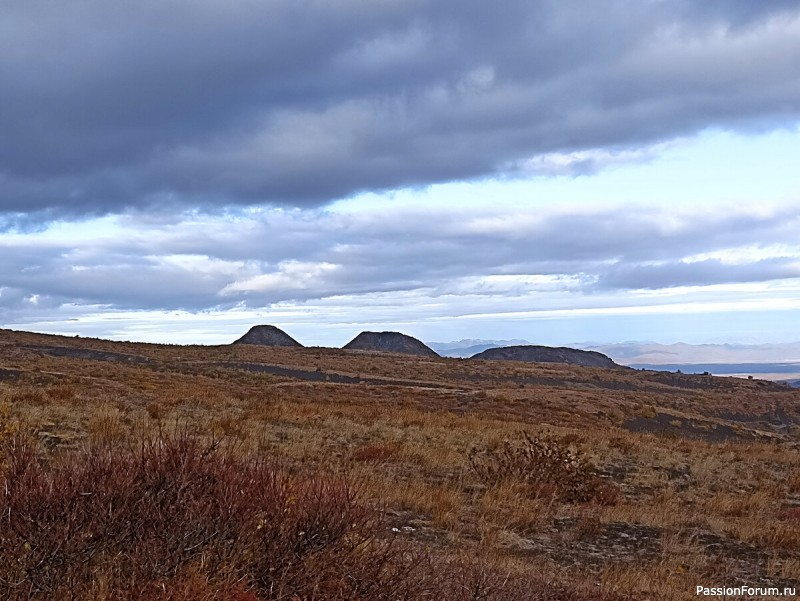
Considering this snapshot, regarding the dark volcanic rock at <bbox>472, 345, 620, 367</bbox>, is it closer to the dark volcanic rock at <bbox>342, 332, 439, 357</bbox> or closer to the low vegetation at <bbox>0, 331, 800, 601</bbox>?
the dark volcanic rock at <bbox>342, 332, 439, 357</bbox>

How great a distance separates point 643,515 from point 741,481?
673 cm

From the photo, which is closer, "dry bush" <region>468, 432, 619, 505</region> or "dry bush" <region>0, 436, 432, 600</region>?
"dry bush" <region>0, 436, 432, 600</region>

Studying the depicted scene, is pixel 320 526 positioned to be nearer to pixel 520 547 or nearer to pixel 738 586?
pixel 520 547

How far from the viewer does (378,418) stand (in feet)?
62.5

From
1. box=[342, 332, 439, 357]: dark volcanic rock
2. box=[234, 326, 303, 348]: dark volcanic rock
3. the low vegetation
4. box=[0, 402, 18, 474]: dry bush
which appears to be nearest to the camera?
the low vegetation

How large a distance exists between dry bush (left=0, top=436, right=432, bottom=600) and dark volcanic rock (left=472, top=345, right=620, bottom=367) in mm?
108138

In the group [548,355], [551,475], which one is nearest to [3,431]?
[551,475]

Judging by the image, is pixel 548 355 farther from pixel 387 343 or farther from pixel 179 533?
pixel 179 533

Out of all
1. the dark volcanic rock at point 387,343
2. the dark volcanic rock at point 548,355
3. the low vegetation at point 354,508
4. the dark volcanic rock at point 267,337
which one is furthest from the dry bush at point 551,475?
the dark volcanic rock at point 387,343

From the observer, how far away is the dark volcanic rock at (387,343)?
114875 millimetres

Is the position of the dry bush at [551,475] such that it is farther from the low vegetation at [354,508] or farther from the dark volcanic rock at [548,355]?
the dark volcanic rock at [548,355]

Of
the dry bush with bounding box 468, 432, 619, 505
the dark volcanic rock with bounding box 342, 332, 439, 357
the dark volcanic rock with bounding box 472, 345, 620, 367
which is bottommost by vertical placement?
the dark volcanic rock with bounding box 472, 345, 620, 367

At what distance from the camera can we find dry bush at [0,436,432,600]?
11.8ft

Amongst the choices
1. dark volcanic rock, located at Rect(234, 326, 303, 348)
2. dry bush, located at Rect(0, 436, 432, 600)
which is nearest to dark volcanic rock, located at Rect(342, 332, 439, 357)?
dark volcanic rock, located at Rect(234, 326, 303, 348)
